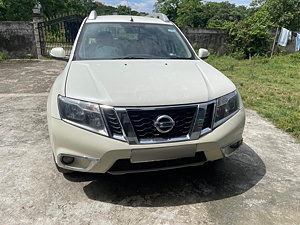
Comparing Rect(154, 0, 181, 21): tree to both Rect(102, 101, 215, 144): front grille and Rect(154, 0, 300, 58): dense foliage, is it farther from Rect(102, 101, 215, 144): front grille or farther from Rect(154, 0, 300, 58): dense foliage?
Rect(102, 101, 215, 144): front grille

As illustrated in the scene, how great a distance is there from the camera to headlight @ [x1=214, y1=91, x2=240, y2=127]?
210cm

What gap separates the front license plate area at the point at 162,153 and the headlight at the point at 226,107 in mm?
331

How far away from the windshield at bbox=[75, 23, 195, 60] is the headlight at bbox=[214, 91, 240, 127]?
1053 millimetres

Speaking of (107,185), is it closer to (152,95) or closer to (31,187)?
(31,187)

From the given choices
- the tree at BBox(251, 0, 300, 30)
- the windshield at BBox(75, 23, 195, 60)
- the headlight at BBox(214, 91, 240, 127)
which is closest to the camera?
the headlight at BBox(214, 91, 240, 127)

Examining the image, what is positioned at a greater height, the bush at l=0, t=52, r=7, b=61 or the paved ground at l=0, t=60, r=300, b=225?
the bush at l=0, t=52, r=7, b=61

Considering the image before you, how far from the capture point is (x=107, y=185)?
2.38m

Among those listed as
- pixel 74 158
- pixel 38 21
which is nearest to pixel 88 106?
pixel 74 158

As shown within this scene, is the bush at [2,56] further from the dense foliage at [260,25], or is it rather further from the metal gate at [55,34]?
the dense foliage at [260,25]

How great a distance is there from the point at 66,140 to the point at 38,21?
10.5 m

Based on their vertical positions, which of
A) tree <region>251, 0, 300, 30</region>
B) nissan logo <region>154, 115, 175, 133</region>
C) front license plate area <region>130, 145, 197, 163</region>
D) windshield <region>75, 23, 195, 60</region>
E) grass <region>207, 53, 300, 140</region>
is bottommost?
grass <region>207, 53, 300, 140</region>

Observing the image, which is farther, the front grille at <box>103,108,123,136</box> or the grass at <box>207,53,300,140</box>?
the grass at <box>207,53,300,140</box>

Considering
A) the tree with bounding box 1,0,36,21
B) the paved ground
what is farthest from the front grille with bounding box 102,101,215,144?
the tree with bounding box 1,0,36,21

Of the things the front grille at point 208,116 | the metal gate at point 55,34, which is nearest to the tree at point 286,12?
the metal gate at point 55,34
